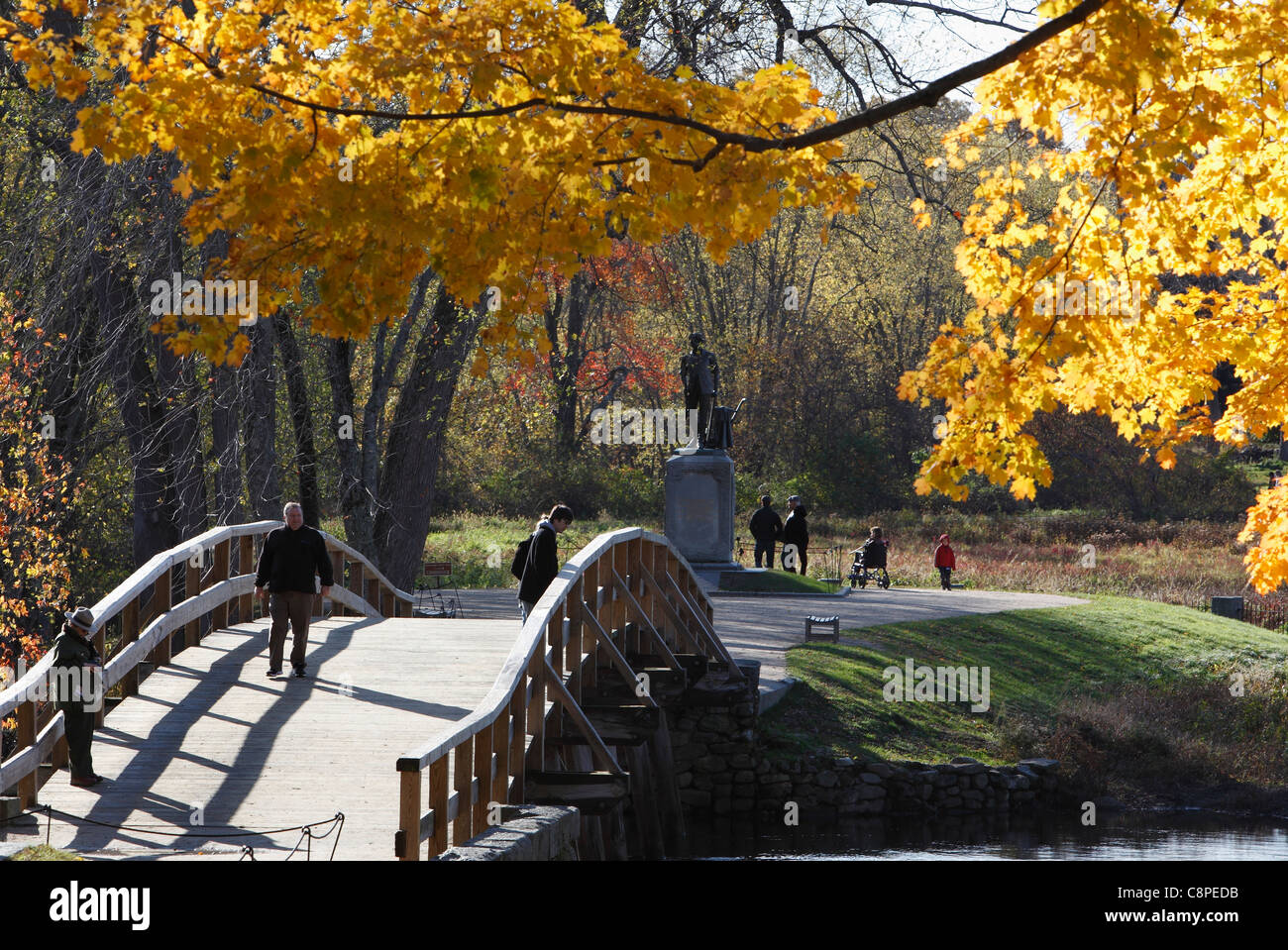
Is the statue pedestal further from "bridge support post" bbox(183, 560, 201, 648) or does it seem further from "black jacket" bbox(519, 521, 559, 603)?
"bridge support post" bbox(183, 560, 201, 648)

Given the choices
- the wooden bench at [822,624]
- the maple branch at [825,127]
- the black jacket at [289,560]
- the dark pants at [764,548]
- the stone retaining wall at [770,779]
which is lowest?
the stone retaining wall at [770,779]

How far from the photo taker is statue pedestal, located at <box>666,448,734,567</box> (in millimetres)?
25109

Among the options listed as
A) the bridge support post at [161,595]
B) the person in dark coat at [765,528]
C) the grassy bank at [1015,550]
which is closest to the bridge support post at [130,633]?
the bridge support post at [161,595]

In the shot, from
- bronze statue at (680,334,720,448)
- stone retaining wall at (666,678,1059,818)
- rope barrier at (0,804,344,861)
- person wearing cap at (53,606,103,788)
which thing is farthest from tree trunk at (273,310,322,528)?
rope barrier at (0,804,344,861)

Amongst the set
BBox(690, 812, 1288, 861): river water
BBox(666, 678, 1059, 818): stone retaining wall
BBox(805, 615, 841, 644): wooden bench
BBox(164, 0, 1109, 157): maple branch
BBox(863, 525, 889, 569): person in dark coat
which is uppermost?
BBox(164, 0, 1109, 157): maple branch

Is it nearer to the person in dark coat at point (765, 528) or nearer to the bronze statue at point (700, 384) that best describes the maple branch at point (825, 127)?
the bronze statue at point (700, 384)

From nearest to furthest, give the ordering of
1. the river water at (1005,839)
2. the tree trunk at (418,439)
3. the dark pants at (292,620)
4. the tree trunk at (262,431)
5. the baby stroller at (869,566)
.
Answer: the dark pants at (292,620) → the river water at (1005,839) → the tree trunk at (262,431) → the tree trunk at (418,439) → the baby stroller at (869,566)

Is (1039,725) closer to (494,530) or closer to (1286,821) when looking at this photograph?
(1286,821)

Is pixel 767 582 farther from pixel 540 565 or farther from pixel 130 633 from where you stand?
pixel 130 633

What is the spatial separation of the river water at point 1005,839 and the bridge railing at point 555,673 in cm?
186

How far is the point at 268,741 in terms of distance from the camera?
10.6 m

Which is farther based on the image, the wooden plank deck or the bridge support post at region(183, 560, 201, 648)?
the bridge support post at region(183, 560, 201, 648)

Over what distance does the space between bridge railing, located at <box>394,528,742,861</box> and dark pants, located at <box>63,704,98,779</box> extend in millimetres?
2153

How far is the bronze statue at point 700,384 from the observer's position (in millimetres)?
25734
